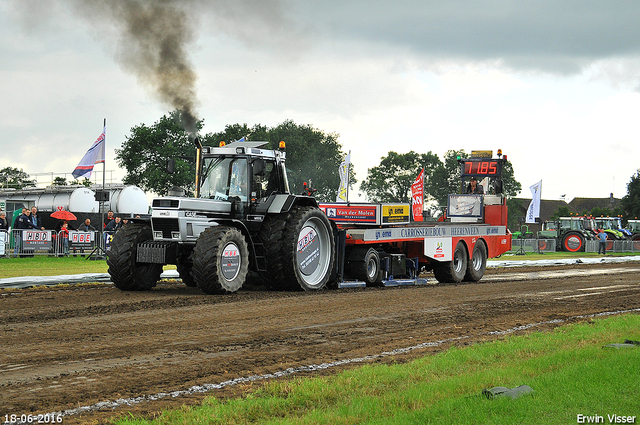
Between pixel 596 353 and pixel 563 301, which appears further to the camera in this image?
pixel 563 301

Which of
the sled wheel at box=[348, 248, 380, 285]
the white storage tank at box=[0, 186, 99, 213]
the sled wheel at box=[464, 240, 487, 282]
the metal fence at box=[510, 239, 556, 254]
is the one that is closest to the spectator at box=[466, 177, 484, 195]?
the sled wheel at box=[464, 240, 487, 282]

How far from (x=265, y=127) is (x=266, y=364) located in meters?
68.2

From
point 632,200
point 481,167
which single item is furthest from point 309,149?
point 481,167

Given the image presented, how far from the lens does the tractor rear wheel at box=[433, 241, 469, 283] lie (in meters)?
18.4

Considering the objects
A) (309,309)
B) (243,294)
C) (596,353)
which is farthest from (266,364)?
(243,294)

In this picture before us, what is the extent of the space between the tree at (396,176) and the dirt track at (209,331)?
258ft

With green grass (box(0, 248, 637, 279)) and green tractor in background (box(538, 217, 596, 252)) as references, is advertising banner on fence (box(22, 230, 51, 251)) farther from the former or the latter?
green tractor in background (box(538, 217, 596, 252))

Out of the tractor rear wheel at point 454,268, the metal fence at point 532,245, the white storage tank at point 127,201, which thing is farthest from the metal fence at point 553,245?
the tractor rear wheel at point 454,268

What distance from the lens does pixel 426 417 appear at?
4695 millimetres

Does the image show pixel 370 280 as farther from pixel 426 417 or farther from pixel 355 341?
pixel 426 417

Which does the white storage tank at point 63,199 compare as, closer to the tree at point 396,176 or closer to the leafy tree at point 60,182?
the leafy tree at point 60,182

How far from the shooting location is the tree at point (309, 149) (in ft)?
Answer: 218

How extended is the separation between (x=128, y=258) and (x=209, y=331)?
202 inches

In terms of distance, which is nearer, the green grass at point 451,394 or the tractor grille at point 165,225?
the green grass at point 451,394
